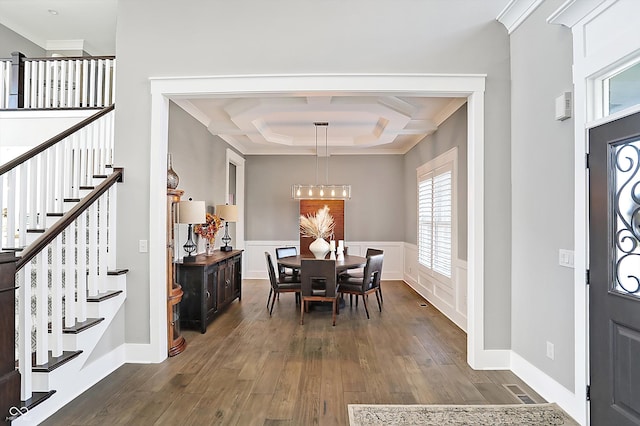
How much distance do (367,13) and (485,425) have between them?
3.58 m

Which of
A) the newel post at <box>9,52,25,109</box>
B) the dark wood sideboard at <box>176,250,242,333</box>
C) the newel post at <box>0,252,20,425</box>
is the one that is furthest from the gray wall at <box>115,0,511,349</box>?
the newel post at <box>9,52,25,109</box>

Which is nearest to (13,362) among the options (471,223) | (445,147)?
(471,223)

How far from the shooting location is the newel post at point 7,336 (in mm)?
2115

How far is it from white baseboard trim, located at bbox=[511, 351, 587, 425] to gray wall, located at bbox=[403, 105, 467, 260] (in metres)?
1.71

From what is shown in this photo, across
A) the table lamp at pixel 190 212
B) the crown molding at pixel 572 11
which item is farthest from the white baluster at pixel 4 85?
the crown molding at pixel 572 11

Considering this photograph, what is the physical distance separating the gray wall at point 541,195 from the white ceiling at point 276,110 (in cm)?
159

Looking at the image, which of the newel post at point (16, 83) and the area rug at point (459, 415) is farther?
the newel post at point (16, 83)

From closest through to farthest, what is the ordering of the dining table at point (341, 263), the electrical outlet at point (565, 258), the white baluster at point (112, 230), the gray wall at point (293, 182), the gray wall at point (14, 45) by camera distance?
the electrical outlet at point (565, 258), the white baluster at point (112, 230), the dining table at point (341, 263), the gray wall at point (14, 45), the gray wall at point (293, 182)

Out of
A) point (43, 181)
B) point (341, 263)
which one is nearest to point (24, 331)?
point (43, 181)

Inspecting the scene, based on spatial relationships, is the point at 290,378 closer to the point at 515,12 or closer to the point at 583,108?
the point at 583,108

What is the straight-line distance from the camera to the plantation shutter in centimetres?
559

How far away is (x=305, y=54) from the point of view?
3.61m

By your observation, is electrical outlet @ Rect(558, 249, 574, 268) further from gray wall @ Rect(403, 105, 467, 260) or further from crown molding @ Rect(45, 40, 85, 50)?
crown molding @ Rect(45, 40, 85, 50)

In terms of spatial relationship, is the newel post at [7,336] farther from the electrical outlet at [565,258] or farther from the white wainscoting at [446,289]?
the white wainscoting at [446,289]
